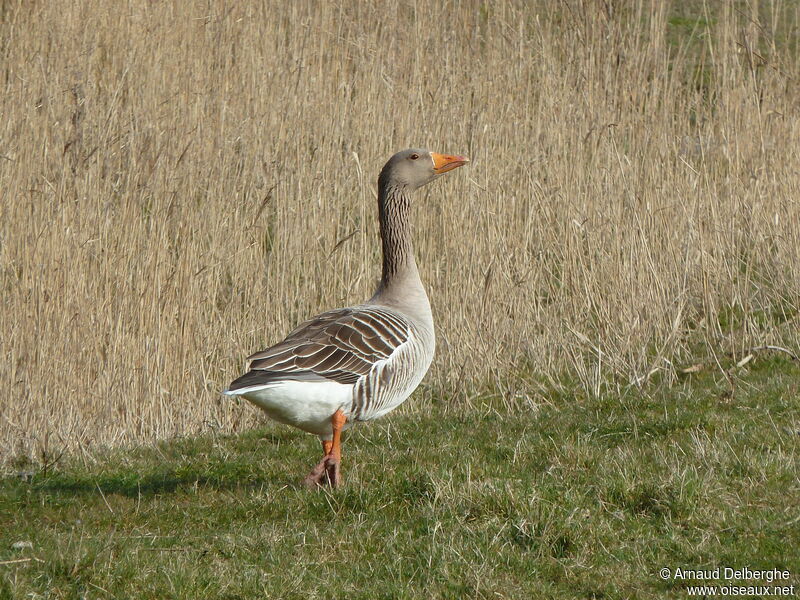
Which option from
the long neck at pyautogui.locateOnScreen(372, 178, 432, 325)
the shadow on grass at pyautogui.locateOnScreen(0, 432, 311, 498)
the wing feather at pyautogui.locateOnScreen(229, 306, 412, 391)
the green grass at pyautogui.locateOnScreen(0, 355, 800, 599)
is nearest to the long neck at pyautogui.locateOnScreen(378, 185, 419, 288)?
the long neck at pyautogui.locateOnScreen(372, 178, 432, 325)

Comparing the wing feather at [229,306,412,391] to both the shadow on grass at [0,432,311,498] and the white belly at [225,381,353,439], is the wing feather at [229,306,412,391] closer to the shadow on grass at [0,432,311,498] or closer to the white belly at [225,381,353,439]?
the white belly at [225,381,353,439]

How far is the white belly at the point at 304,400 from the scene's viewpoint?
17.6 ft

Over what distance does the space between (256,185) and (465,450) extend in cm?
393

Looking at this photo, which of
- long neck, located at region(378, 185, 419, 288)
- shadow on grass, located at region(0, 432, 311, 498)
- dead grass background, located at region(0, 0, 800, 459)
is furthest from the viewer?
dead grass background, located at region(0, 0, 800, 459)

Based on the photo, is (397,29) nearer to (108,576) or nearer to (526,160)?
Answer: (526,160)

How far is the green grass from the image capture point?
4375mm

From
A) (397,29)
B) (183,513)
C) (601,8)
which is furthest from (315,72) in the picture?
(183,513)

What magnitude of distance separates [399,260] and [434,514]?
245 centimetres

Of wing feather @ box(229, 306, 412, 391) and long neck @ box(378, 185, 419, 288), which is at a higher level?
long neck @ box(378, 185, 419, 288)

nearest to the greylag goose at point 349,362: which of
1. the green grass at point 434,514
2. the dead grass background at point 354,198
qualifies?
the green grass at point 434,514

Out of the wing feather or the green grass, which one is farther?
the wing feather

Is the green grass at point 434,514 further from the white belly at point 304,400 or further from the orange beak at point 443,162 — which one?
the orange beak at point 443,162

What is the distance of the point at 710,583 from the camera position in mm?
4324

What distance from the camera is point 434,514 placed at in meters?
5.02
